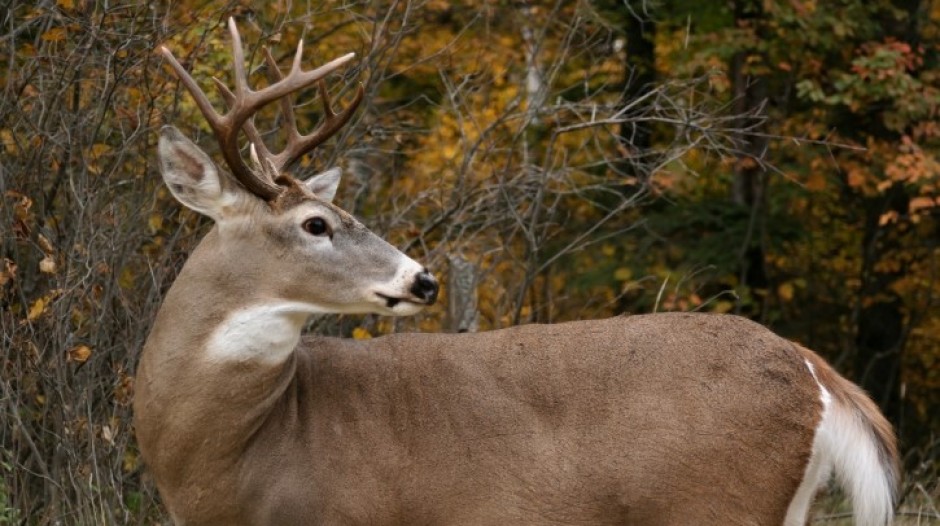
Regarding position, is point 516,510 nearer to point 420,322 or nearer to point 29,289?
point 29,289

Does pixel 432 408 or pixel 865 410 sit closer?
pixel 865 410

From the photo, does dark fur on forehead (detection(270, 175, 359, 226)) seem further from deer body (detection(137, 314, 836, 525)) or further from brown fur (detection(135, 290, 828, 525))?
deer body (detection(137, 314, 836, 525))

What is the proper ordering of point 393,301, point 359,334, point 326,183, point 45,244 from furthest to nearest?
point 359,334 < point 45,244 < point 326,183 < point 393,301

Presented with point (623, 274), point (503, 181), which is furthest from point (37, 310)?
point (623, 274)

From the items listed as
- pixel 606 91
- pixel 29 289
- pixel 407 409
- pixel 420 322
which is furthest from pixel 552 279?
pixel 407 409

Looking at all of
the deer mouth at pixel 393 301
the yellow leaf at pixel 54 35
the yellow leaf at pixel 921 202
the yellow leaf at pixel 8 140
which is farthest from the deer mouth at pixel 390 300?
the yellow leaf at pixel 921 202

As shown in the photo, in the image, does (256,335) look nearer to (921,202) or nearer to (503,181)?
(503,181)

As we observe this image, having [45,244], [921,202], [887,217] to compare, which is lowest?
[887,217]

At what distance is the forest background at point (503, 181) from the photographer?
662 centimetres

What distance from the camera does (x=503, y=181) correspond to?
8.33m

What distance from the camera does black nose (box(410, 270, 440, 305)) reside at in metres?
5.16

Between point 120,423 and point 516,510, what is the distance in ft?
7.13

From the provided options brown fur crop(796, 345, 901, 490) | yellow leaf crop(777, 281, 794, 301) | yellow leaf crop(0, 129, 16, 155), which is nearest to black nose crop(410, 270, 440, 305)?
brown fur crop(796, 345, 901, 490)

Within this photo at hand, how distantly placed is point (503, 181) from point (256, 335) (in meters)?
3.42
